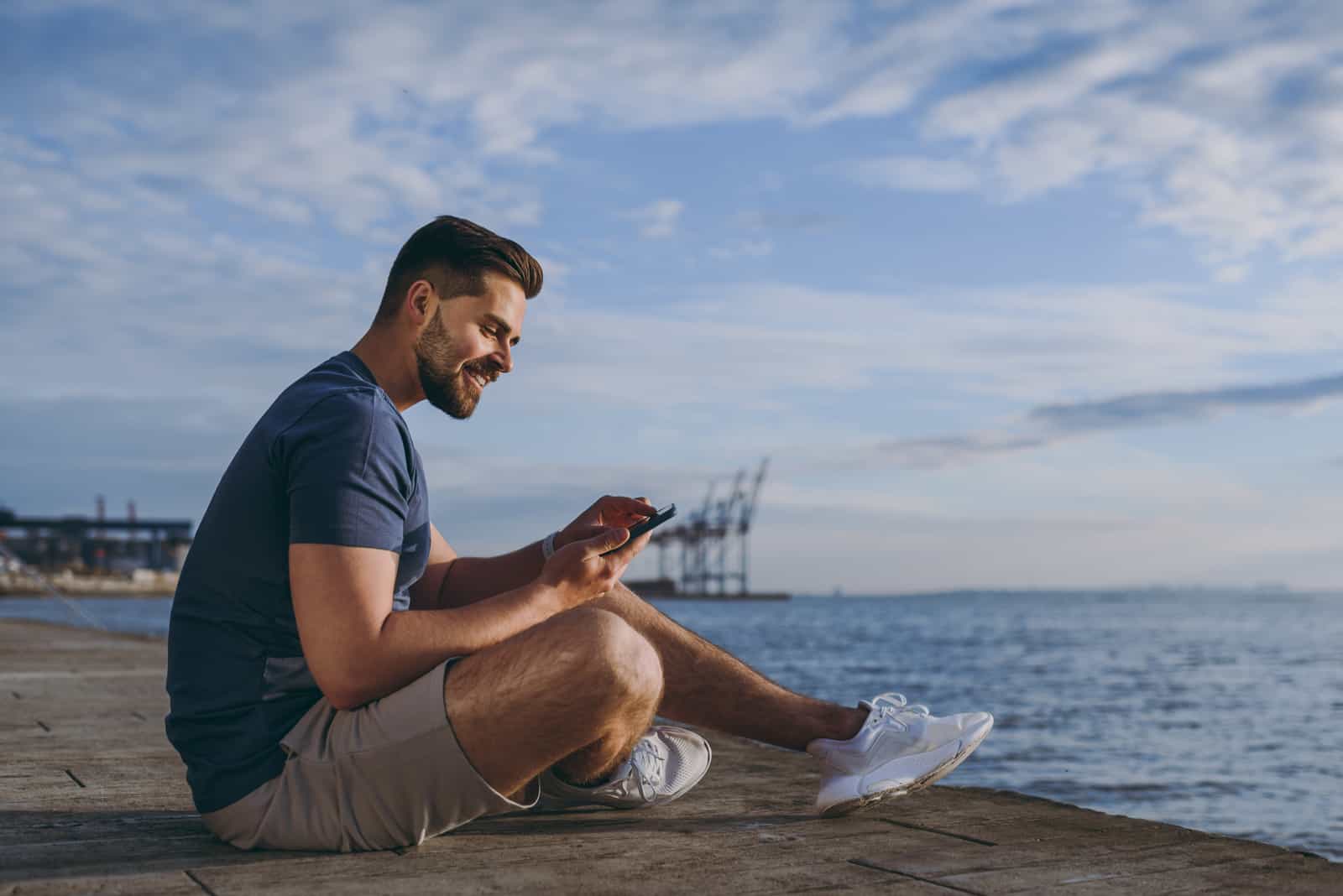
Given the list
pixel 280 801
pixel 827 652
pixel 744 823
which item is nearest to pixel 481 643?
pixel 280 801

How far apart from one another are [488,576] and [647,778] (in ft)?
1.81

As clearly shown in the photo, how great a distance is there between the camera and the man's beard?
2.26 m

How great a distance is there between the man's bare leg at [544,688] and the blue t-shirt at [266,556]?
26 centimetres

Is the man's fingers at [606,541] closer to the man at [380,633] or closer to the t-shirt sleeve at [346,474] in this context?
the man at [380,633]

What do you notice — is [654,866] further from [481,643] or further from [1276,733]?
[1276,733]

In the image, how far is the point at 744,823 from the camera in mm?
2572

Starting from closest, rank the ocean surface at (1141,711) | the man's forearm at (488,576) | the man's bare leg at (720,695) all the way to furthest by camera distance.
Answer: the man's bare leg at (720,695) → the man's forearm at (488,576) → the ocean surface at (1141,711)

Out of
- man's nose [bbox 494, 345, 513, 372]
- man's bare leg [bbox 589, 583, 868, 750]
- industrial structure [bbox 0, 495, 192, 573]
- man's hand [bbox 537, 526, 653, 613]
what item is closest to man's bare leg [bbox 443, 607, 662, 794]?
man's hand [bbox 537, 526, 653, 613]

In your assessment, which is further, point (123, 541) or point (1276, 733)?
point (123, 541)

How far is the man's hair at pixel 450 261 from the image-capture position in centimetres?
→ 226

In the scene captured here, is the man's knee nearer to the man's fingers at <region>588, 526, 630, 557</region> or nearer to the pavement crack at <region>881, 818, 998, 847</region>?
the man's fingers at <region>588, 526, 630, 557</region>

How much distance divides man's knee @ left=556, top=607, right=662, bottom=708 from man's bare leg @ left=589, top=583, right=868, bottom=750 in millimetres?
427

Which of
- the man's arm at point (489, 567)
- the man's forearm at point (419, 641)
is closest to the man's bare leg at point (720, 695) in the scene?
the man's arm at point (489, 567)

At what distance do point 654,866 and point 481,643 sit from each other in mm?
494
